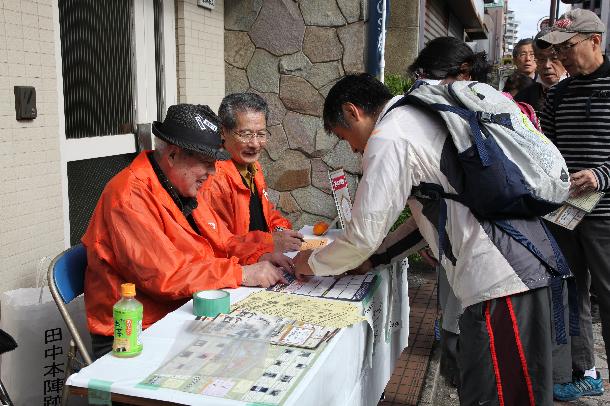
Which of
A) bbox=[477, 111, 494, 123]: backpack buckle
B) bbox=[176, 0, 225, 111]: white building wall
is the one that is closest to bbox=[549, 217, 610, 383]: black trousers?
bbox=[477, 111, 494, 123]: backpack buckle

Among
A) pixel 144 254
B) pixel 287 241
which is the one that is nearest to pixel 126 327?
pixel 144 254

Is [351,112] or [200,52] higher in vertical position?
[200,52]

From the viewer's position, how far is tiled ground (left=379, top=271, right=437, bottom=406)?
362 centimetres

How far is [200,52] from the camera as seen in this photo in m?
5.61

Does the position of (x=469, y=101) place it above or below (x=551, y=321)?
above

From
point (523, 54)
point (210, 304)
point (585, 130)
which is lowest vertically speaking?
point (210, 304)

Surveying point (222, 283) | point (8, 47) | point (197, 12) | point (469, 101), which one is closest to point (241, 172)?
point (222, 283)

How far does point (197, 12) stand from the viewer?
5.50m

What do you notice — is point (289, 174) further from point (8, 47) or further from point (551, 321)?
point (551, 321)

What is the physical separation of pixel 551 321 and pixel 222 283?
118 cm

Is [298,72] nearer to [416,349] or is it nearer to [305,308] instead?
[416,349]

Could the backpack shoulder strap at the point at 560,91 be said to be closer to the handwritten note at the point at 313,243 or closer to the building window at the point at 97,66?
the handwritten note at the point at 313,243

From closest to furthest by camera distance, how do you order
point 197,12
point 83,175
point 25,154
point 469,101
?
1. point 469,101
2. point 25,154
3. point 83,175
4. point 197,12

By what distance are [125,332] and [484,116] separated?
4.19ft
